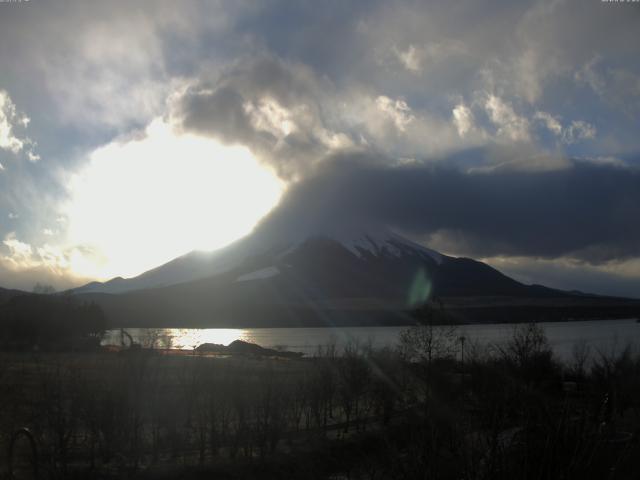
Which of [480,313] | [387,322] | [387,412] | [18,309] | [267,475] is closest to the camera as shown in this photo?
[267,475]

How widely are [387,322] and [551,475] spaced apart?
142385 millimetres

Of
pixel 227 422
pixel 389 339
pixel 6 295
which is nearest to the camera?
pixel 227 422

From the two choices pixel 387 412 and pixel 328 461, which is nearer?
pixel 328 461


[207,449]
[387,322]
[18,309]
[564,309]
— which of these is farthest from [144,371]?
[564,309]

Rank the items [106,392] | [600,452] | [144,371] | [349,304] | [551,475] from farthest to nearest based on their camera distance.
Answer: [349,304]
[144,371]
[106,392]
[600,452]
[551,475]

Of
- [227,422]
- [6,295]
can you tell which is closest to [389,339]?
[227,422]

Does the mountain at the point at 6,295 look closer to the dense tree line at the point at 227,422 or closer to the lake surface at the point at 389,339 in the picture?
the lake surface at the point at 389,339

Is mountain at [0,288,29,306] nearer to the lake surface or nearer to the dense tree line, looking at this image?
the lake surface

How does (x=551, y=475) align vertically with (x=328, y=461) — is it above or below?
above

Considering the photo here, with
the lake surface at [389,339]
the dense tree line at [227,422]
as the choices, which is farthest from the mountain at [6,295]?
the dense tree line at [227,422]

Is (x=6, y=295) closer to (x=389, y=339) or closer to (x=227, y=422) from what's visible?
(x=389, y=339)

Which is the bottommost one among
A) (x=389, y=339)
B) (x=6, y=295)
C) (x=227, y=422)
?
(x=389, y=339)

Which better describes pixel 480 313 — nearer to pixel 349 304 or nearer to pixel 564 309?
pixel 564 309

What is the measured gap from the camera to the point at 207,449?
1855 centimetres
